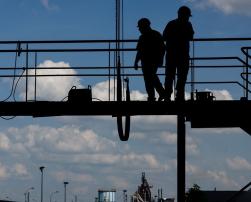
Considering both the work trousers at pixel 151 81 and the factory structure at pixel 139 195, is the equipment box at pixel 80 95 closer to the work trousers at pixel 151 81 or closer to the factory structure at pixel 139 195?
the work trousers at pixel 151 81

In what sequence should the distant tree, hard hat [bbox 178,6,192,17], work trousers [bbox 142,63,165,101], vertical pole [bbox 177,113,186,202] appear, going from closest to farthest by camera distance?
1. hard hat [bbox 178,6,192,17]
2. work trousers [bbox 142,63,165,101]
3. vertical pole [bbox 177,113,186,202]
4. the distant tree

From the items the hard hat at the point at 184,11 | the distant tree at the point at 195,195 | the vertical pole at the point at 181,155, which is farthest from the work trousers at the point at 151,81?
the distant tree at the point at 195,195

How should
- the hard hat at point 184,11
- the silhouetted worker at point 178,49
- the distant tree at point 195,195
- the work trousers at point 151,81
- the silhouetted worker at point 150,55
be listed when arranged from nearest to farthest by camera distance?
1. the hard hat at point 184,11
2. the silhouetted worker at point 178,49
3. the silhouetted worker at point 150,55
4. the work trousers at point 151,81
5. the distant tree at point 195,195

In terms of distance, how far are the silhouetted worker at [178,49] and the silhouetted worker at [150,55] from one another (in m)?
0.17

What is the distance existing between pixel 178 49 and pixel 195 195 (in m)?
87.6

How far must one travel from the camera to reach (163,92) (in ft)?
52.3

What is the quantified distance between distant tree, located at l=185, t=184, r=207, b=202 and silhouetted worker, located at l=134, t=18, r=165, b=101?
85172 mm

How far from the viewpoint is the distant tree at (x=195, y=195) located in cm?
10062

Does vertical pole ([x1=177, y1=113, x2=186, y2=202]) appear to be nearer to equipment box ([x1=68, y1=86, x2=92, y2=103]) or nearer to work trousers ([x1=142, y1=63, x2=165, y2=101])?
work trousers ([x1=142, y1=63, x2=165, y2=101])

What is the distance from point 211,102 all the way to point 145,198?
108 metres

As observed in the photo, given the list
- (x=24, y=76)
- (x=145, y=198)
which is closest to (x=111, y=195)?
(x=145, y=198)

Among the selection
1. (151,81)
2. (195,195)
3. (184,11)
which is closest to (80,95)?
(151,81)

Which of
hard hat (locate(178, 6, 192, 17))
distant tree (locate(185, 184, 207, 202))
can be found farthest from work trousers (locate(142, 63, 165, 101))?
distant tree (locate(185, 184, 207, 202))

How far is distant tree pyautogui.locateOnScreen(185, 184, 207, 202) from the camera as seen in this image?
330 ft
